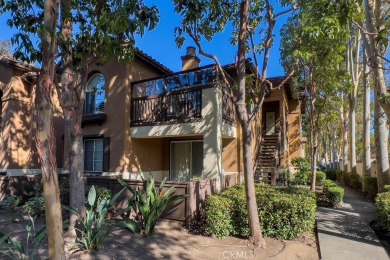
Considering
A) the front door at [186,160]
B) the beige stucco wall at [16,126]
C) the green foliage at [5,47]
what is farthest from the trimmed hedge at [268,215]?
the green foliage at [5,47]

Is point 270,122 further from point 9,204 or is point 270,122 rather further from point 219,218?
point 9,204

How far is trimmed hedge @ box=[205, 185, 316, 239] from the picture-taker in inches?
259

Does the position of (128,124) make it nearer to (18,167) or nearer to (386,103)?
(18,167)

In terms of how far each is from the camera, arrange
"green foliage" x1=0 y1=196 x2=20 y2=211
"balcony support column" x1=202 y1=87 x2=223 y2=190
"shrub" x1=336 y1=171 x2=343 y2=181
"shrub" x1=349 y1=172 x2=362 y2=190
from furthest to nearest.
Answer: "shrub" x1=336 y1=171 x2=343 y2=181 < "shrub" x1=349 y1=172 x2=362 y2=190 < "green foliage" x1=0 y1=196 x2=20 y2=211 < "balcony support column" x1=202 y1=87 x2=223 y2=190

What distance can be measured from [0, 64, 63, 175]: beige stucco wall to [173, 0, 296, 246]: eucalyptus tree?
7928mm

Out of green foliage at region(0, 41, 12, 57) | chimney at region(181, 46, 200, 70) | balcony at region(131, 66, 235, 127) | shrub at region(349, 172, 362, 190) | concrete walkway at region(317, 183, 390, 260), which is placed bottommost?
concrete walkway at region(317, 183, 390, 260)

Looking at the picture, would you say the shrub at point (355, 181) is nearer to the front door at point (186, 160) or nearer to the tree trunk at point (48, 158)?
the front door at point (186, 160)

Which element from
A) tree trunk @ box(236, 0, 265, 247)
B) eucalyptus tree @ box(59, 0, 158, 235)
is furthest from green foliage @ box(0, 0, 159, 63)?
tree trunk @ box(236, 0, 265, 247)

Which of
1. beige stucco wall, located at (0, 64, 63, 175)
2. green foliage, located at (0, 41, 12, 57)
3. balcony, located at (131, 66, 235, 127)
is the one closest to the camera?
balcony, located at (131, 66, 235, 127)

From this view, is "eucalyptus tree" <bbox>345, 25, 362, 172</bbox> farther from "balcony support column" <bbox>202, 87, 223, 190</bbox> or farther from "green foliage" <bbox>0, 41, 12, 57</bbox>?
"green foliage" <bbox>0, 41, 12, 57</bbox>

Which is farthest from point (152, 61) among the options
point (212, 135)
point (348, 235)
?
point (348, 235)

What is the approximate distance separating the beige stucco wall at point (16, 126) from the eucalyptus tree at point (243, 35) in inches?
312

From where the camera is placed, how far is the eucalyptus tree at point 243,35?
6.37 meters

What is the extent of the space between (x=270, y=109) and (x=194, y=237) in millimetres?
13507
